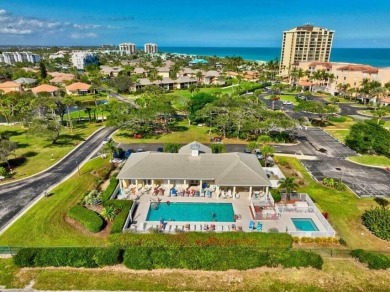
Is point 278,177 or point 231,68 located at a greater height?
point 231,68

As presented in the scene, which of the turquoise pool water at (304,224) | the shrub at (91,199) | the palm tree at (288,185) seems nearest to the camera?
the turquoise pool water at (304,224)

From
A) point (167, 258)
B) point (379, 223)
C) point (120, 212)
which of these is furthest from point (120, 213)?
point (379, 223)

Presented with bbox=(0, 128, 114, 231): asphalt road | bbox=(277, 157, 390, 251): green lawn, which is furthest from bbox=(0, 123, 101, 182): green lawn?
bbox=(277, 157, 390, 251): green lawn

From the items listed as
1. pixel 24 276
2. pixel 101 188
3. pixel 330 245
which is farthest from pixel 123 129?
pixel 330 245

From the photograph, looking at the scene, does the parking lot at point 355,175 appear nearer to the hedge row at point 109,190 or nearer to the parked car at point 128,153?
the hedge row at point 109,190

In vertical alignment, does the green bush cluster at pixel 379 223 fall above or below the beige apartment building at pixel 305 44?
below

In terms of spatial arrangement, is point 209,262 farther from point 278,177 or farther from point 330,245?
point 278,177

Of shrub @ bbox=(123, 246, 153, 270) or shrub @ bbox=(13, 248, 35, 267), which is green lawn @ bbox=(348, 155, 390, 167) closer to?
shrub @ bbox=(123, 246, 153, 270)

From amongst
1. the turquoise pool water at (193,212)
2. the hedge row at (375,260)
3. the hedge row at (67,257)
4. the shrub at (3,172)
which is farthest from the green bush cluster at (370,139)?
the shrub at (3,172)
